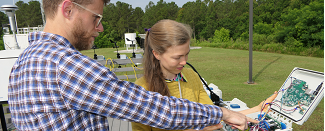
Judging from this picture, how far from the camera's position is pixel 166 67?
145cm

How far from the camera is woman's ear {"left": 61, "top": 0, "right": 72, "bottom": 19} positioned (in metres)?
0.83

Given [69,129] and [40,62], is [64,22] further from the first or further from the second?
[69,129]

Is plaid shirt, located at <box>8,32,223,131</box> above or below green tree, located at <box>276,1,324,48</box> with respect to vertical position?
below

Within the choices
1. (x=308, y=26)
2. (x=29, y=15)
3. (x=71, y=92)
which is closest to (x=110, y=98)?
(x=71, y=92)

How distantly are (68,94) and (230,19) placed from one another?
37.8m

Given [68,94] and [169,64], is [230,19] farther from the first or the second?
[68,94]

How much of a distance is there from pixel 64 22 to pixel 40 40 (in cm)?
13

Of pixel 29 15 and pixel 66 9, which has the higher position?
pixel 29 15

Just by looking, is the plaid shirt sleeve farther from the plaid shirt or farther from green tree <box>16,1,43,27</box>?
green tree <box>16,1,43,27</box>

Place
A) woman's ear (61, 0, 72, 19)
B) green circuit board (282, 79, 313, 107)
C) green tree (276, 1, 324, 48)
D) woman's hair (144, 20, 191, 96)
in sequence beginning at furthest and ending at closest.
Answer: green tree (276, 1, 324, 48) < green circuit board (282, 79, 313, 107) < woman's hair (144, 20, 191, 96) < woman's ear (61, 0, 72, 19)

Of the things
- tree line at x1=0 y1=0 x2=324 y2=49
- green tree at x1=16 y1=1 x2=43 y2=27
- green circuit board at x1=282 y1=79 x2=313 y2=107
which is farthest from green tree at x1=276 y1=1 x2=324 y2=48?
green tree at x1=16 y1=1 x2=43 y2=27

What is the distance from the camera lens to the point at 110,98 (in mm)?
737

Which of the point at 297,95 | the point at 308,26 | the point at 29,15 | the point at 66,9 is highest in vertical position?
the point at 29,15

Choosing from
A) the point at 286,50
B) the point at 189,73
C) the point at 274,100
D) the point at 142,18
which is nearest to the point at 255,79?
the point at 274,100
